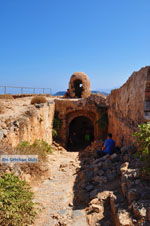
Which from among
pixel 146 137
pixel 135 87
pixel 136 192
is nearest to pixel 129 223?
pixel 136 192

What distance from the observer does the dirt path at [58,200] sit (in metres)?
4.27

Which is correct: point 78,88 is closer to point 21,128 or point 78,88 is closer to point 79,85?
point 79,85

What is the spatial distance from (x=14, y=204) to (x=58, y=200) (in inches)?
64.1

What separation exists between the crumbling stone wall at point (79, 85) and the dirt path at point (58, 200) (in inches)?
599

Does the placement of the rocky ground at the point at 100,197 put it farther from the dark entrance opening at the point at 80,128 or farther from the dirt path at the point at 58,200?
the dark entrance opening at the point at 80,128

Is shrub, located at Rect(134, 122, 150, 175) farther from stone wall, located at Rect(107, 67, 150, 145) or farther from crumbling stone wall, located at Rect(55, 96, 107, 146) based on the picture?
crumbling stone wall, located at Rect(55, 96, 107, 146)

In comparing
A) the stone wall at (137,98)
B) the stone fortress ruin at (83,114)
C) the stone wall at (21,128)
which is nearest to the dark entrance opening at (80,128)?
the stone fortress ruin at (83,114)

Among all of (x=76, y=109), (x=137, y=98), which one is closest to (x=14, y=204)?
(x=137, y=98)

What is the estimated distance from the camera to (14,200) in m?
3.96

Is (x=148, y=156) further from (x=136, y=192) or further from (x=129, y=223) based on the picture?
(x=129, y=223)

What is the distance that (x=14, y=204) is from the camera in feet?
12.8

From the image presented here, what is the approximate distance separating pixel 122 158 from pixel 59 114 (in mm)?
9894

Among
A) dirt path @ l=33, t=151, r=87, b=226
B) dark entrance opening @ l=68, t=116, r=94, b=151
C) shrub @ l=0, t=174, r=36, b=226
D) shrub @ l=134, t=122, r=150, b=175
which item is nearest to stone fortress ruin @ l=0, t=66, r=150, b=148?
dark entrance opening @ l=68, t=116, r=94, b=151

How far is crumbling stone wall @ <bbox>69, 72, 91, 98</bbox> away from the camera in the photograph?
2242 cm
